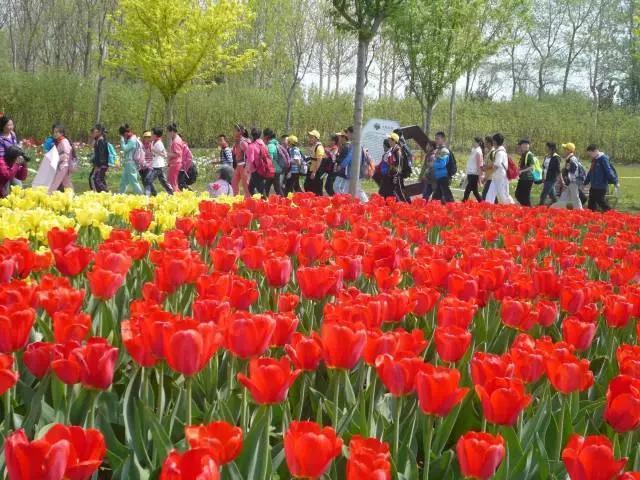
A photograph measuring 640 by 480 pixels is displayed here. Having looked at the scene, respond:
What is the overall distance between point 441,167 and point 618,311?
10.5m

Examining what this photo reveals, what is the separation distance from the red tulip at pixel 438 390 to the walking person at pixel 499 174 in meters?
11.3

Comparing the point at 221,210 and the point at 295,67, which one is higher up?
the point at 295,67

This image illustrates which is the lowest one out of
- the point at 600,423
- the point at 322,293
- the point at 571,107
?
the point at 600,423

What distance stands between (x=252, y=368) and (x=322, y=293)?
0.92 m

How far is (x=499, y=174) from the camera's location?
12398 millimetres

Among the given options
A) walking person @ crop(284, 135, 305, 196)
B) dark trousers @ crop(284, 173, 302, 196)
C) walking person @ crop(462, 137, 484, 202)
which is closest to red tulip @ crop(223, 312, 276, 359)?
walking person @ crop(462, 137, 484, 202)

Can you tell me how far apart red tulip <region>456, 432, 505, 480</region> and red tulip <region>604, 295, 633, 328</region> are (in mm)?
1292

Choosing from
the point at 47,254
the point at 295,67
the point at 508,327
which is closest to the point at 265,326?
the point at 508,327

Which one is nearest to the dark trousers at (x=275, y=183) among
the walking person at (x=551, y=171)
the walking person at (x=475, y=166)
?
the walking person at (x=475, y=166)

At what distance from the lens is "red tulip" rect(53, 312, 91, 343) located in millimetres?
1638

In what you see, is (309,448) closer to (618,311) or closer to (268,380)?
(268,380)

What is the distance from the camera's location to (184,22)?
19.2 metres

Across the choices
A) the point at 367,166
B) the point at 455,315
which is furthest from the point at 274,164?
the point at 455,315

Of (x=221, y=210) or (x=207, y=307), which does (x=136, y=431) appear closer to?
(x=207, y=307)
